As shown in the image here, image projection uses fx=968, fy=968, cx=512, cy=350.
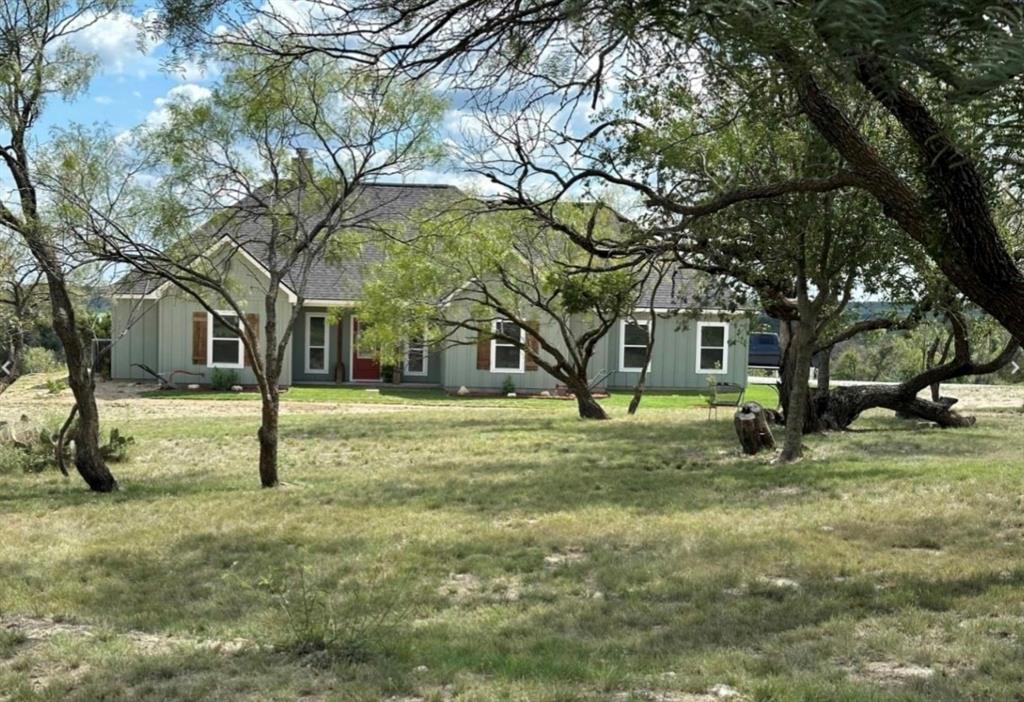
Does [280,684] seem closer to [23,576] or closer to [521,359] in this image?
Answer: [23,576]

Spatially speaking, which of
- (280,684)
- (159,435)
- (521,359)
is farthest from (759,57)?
(521,359)

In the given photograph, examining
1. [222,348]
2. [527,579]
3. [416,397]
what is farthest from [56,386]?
[527,579]

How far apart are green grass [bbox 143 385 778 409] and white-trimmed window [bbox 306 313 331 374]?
1.04 meters

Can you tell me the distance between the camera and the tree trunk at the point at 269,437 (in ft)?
33.5

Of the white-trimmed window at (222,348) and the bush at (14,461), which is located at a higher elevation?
the white-trimmed window at (222,348)

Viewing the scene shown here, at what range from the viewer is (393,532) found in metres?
7.82

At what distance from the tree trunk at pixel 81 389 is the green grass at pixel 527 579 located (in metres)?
0.35

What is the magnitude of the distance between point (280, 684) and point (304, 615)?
3.26 ft

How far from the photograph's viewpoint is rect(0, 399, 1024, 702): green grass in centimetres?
421

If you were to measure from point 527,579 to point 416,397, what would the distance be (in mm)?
18410

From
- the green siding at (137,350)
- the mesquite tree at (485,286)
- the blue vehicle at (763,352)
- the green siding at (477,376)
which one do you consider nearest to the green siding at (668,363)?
the green siding at (477,376)

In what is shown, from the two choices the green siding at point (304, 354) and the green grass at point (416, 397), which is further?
the green siding at point (304, 354)

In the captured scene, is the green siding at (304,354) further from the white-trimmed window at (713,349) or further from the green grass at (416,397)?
the white-trimmed window at (713,349)

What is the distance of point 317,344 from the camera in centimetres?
2720
